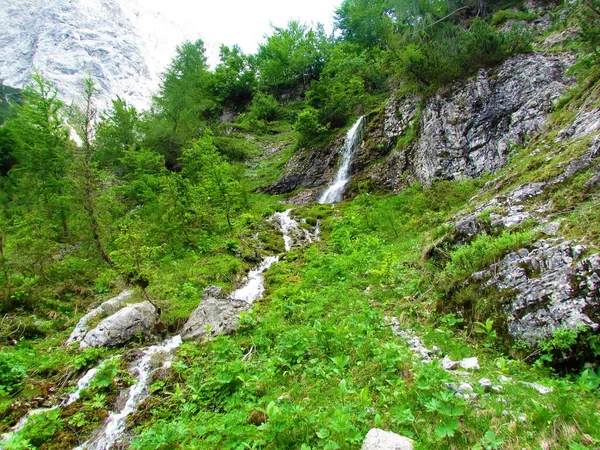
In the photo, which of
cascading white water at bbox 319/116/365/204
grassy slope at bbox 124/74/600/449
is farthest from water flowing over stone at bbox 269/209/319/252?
grassy slope at bbox 124/74/600/449

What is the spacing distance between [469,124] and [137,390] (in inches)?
618

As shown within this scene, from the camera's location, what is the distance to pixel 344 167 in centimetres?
2066

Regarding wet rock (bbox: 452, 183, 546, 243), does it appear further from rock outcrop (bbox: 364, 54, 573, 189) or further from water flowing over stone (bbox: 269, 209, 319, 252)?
water flowing over stone (bbox: 269, 209, 319, 252)

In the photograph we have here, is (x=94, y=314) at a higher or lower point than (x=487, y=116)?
lower

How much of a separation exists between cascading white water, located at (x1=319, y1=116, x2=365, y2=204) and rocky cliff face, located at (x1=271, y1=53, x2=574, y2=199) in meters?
1.31

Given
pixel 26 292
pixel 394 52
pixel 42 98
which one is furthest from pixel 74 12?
pixel 26 292

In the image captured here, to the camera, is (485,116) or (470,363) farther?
Result: (485,116)

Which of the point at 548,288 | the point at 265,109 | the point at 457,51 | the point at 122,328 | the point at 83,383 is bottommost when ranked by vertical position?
the point at 548,288

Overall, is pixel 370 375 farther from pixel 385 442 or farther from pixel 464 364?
pixel 385 442

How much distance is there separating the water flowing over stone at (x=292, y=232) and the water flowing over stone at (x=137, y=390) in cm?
763

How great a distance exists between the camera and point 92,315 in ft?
25.2

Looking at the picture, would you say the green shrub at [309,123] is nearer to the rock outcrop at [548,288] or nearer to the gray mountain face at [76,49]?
the rock outcrop at [548,288]

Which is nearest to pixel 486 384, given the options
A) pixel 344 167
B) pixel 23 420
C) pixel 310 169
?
pixel 23 420

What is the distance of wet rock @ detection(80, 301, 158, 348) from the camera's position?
257 inches
